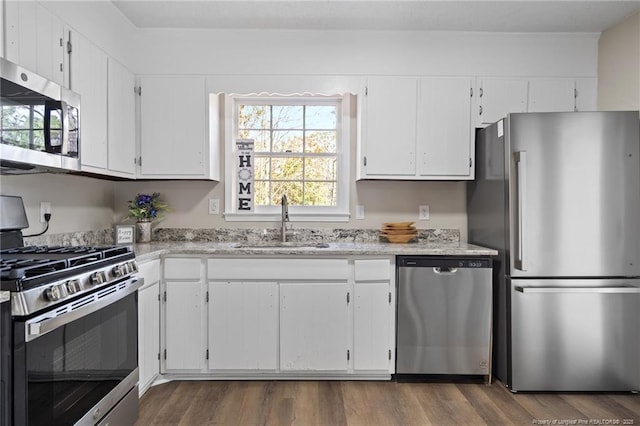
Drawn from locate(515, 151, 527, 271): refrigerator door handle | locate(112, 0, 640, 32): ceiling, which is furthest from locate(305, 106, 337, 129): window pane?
locate(515, 151, 527, 271): refrigerator door handle

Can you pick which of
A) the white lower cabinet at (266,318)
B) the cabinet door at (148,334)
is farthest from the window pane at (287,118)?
the cabinet door at (148,334)

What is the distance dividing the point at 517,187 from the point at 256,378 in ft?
6.85

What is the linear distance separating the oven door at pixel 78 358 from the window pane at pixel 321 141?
1830 millimetres

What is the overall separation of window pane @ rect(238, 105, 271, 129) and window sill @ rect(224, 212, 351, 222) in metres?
0.74

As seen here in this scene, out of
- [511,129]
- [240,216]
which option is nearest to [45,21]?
[240,216]

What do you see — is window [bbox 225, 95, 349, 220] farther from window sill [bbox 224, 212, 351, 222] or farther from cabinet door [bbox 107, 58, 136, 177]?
cabinet door [bbox 107, 58, 136, 177]

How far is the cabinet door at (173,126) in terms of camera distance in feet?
9.74

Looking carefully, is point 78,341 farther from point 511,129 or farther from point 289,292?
point 511,129

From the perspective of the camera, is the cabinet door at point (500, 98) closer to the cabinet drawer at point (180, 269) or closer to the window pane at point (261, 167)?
the window pane at point (261, 167)

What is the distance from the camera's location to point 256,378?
9.01 feet

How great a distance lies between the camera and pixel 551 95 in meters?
3.03

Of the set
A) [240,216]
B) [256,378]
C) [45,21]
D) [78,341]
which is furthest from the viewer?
[240,216]

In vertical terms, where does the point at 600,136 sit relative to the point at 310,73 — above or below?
below

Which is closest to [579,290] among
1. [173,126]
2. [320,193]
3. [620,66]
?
[620,66]
